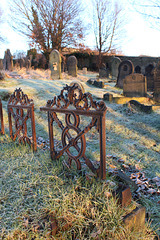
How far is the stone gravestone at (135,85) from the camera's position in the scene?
829 centimetres

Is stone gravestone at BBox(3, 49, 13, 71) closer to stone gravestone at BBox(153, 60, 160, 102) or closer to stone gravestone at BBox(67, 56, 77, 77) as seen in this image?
stone gravestone at BBox(67, 56, 77, 77)

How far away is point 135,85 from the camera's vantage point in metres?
8.50

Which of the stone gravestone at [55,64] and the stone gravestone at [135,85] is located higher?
the stone gravestone at [55,64]

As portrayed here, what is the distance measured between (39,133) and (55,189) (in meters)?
2.57

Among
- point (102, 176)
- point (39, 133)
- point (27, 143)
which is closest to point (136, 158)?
point (102, 176)

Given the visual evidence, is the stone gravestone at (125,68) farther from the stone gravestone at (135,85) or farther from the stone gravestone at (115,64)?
the stone gravestone at (115,64)

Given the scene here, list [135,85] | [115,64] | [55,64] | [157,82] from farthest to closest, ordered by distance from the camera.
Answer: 1. [115,64]
2. [55,64]
3. [135,85]
4. [157,82]

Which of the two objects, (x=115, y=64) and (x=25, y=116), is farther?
(x=115, y=64)

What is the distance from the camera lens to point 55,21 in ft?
64.1

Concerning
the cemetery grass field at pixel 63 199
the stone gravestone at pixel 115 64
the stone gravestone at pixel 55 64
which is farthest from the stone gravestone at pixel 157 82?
the stone gravestone at pixel 115 64

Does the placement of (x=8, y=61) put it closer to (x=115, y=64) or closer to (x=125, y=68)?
(x=115, y=64)

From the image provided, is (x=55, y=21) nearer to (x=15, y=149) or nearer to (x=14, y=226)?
(x=15, y=149)

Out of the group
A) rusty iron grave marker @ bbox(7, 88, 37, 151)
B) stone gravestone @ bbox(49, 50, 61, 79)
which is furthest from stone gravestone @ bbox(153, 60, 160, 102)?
stone gravestone @ bbox(49, 50, 61, 79)

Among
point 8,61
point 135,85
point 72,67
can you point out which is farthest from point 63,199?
point 8,61
